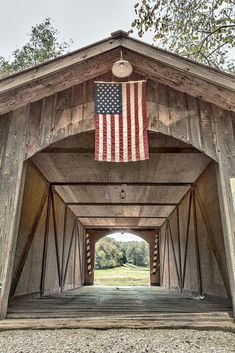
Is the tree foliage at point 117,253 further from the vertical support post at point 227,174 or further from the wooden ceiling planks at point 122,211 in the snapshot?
the vertical support post at point 227,174

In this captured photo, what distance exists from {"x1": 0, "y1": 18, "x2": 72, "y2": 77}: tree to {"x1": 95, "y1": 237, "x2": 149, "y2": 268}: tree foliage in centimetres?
2561

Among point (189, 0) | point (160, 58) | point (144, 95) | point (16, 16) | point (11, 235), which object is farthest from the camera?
point (16, 16)

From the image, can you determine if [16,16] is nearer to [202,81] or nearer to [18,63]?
[18,63]

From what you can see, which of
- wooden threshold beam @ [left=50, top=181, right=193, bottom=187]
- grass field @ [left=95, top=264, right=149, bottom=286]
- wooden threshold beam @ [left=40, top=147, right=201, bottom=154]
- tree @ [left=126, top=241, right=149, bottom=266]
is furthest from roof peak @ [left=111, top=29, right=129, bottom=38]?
tree @ [left=126, top=241, right=149, bottom=266]

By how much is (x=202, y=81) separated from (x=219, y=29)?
569 centimetres

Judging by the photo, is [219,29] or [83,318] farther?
[219,29]

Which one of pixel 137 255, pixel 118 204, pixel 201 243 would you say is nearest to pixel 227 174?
pixel 201 243

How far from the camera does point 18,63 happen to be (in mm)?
15133

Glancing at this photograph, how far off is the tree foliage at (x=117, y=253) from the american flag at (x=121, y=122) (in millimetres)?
33053

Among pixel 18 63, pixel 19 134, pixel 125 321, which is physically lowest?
pixel 125 321

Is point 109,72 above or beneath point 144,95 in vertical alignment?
above

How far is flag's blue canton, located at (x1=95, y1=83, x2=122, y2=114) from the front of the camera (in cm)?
419

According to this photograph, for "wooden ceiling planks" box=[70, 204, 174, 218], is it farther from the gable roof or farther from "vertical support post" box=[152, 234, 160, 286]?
the gable roof

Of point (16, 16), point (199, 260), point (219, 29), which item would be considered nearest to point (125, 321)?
point (199, 260)
